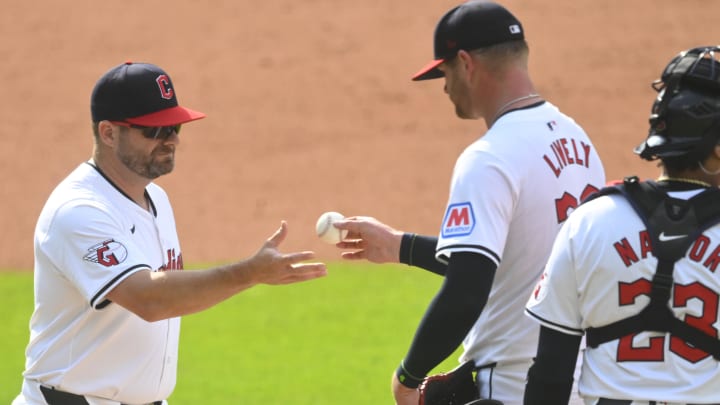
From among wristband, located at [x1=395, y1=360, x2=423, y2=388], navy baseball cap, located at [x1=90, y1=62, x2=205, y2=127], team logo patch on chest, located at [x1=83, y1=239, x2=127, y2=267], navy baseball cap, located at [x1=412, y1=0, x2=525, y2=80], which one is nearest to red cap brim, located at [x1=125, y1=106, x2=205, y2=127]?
navy baseball cap, located at [x1=90, y1=62, x2=205, y2=127]

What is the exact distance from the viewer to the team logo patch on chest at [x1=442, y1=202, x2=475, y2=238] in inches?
144

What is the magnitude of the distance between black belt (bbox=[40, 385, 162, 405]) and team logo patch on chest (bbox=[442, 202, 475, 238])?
1.64 m

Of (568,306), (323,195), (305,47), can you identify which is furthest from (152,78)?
(305,47)

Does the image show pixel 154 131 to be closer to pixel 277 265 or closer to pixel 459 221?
pixel 277 265

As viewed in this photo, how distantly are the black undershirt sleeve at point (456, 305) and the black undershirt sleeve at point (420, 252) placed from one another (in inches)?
23.3

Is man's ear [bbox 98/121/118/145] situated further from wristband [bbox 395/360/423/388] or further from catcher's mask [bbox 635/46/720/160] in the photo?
catcher's mask [bbox 635/46/720/160]

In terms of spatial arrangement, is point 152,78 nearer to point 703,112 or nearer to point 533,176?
point 533,176

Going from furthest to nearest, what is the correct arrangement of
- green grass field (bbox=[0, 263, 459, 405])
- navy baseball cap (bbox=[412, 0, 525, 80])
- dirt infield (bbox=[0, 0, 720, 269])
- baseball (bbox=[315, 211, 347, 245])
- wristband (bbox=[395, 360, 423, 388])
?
1. dirt infield (bbox=[0, 0, 720, 269])
2. green grass field (bbox=[0, 263, 459, 405])
3. baseball (bbox=[315, 211, 347, 245])
4. navy baseball cap (bbox=[412, 0, 525, 80])
5. wristband (bbox=[395, 360, 423, 388])

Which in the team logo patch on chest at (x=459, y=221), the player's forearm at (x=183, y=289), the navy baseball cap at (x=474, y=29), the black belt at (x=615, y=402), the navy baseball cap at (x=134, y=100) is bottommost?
the black belt at (x=615, y=402)

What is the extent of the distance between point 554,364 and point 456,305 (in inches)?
18.3

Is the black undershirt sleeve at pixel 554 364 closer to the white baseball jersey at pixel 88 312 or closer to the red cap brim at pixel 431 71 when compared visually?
the red cap brim at pixel 431 71

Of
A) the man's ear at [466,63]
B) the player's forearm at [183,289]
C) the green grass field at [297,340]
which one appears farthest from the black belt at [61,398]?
the green grass field at [297,340]

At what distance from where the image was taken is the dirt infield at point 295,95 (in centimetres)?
1755

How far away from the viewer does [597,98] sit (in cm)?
2014
